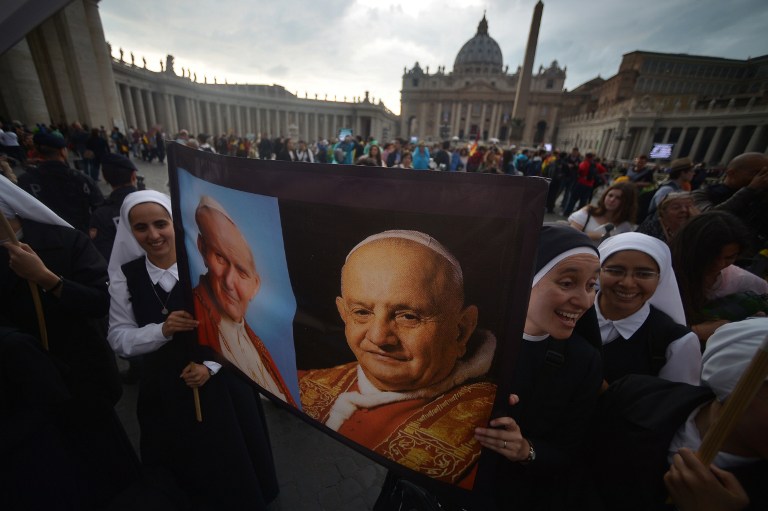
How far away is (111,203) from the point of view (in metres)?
3.54

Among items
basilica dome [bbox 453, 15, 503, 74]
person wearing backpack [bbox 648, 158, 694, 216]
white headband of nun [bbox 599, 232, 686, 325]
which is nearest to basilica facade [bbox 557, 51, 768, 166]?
basilica dome [bbox 453, 15, 503, 74]

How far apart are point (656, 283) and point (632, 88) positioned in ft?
252

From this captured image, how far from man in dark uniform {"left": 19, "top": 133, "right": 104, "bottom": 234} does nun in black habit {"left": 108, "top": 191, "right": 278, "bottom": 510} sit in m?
3.10

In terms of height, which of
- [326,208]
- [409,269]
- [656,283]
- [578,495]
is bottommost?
[578,495]

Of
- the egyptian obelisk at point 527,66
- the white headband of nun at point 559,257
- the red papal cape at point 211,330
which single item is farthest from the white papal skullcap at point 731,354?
the egyptian obelisk at point 527,66

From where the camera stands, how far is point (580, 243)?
1.21 metres

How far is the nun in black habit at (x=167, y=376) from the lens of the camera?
5.82 feet

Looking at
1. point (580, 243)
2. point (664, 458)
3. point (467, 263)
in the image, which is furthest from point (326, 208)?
point (664, 458)

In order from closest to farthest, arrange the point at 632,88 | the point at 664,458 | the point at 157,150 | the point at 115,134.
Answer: the point at 664,458 < the point at 115,134 < the point at 157,150 < the point at 632,88

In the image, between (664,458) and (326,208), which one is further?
(664,458)

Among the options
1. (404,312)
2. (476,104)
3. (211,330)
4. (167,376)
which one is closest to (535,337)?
(404,312)

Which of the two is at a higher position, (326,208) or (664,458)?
(326,208)

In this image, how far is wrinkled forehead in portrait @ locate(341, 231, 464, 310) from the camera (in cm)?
89

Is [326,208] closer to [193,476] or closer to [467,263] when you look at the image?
[467,263]
